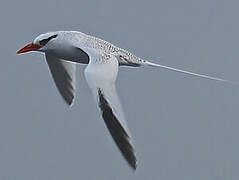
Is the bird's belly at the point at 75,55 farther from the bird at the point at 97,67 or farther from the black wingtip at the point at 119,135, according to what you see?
the black wingtip at the point at 119,135

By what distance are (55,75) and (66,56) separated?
0.30 meters

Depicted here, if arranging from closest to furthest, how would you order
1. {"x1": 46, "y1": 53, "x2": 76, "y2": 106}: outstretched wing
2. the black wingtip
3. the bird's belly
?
the black wingtip < the bird's belly < {"x1": 46, "y1": 53, "x2": 76, "y2": 106}: outstretched wing

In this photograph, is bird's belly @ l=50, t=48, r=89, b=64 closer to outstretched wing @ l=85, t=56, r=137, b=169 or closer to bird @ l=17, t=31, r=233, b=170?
bird @ l=17, t=31, r=233, b=170

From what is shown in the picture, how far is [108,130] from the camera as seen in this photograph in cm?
115

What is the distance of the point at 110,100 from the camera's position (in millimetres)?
1196

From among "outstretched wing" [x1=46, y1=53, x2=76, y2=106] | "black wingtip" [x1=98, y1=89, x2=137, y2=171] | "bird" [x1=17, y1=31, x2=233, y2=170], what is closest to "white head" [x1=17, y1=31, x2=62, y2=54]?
"bird" [x1=17, y1=31, x2=233, y2=170]

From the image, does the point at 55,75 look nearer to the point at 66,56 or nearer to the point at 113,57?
the point at 66,56

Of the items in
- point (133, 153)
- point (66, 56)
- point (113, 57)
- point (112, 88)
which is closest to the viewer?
point (133, 153)

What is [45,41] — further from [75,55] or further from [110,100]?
[110,100]

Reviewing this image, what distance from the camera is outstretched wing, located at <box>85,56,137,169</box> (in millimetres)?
1142

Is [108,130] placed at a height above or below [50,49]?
below

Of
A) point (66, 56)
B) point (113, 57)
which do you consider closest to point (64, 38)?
point (66, 56)

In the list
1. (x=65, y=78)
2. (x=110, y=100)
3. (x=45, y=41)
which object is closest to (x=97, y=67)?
(x=110, y=100)

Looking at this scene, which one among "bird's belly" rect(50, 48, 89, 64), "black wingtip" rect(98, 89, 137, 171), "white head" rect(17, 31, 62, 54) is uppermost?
"white head" rect(17, 31, 62, 54)
